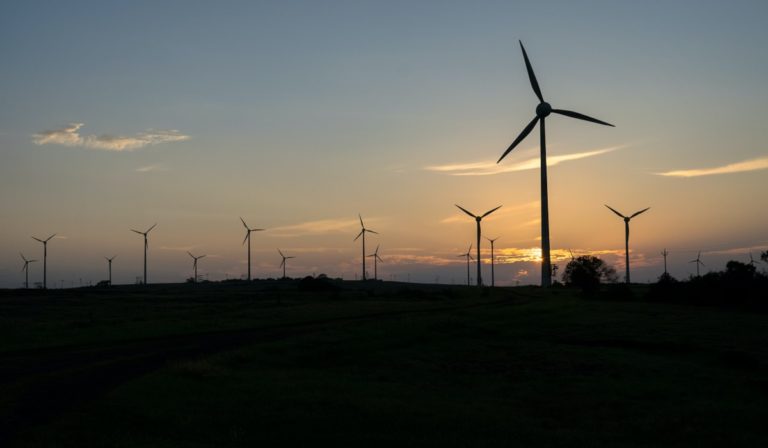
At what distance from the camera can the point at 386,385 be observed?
36.8 m

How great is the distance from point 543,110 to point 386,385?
7134cm

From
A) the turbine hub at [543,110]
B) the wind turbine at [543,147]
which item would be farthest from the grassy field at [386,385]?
the turbine hub at [543,110]

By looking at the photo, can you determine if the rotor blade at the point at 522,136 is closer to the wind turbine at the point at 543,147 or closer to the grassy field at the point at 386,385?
the wind turbine at the point at 543,147

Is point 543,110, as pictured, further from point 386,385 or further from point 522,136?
point 386,385

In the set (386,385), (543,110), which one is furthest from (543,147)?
(386,385)

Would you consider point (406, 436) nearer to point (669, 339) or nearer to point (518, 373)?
point (518, 373)

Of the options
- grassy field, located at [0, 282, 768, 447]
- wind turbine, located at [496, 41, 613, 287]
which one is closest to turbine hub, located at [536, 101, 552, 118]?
wind turbine, located at [496, 41, 613, 287]

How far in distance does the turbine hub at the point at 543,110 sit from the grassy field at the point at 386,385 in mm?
42615

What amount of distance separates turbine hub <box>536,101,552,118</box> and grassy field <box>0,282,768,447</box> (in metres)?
42.6

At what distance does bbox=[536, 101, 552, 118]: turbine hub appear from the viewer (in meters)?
101

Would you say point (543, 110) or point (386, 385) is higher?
point (543, 110)

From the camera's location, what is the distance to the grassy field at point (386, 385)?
25625 millimetres

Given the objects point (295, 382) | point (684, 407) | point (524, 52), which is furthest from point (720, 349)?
point (524, 52)

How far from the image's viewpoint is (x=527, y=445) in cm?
2502
